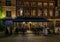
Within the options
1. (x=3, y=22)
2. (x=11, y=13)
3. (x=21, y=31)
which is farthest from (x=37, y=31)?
(x=11, y=13)

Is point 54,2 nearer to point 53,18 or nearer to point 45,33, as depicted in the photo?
point 53,18

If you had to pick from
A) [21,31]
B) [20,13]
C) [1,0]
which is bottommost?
[21,31]

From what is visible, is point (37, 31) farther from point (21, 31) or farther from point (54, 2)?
point (54, 2)

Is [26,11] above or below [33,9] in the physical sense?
below

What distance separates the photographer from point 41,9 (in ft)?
188

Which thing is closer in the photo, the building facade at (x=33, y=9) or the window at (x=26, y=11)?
the building facade at (x=33, y=9)

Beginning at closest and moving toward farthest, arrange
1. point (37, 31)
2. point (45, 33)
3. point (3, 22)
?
point (45, 33)
point (37, 31)
point (3, 22)

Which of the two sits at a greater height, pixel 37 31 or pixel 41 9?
pixel 41 9

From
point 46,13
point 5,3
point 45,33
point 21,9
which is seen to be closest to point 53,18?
point 46,13

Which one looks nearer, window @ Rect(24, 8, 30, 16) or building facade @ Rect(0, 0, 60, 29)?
building facade @ Rect(0, 0, 60, 29)

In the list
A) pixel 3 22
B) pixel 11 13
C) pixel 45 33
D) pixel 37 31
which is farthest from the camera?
pixel 11 13

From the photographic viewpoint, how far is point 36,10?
2253 inches

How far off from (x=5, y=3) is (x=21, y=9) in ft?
15.8

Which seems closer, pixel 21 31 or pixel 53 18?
pixel 21 31
